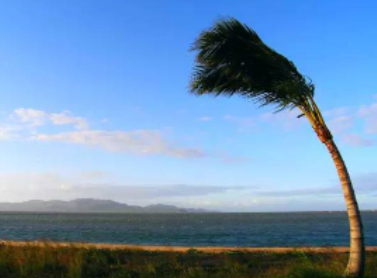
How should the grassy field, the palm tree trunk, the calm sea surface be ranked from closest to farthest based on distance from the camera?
the palm tree trunk < the grassy field < the calm sea surface

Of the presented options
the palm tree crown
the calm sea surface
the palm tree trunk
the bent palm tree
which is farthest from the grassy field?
the calm sea surface

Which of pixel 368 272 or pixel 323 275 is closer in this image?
pixel 323 275

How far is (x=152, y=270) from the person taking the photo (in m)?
12.3

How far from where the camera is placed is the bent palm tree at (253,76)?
363 inches

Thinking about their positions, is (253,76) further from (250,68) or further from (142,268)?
(142,268)

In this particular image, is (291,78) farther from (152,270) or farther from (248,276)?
(152,270)

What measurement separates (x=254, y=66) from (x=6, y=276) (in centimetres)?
905

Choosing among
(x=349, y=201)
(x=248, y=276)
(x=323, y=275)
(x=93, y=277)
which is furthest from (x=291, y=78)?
(x=93, y=277)

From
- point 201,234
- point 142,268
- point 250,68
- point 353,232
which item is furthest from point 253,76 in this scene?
point 201,234

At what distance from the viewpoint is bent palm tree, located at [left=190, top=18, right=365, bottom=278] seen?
30.2ft

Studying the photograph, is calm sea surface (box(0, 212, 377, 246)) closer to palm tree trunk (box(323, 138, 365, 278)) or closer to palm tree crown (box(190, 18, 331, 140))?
palm tree crown (box(190, 18, 331, 140))

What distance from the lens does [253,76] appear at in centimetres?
1034

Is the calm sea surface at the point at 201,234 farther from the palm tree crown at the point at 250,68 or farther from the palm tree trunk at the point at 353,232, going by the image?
the palm tree trunk at the point at 353,232

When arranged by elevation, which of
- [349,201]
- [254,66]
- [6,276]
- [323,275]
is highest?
[254,66]
